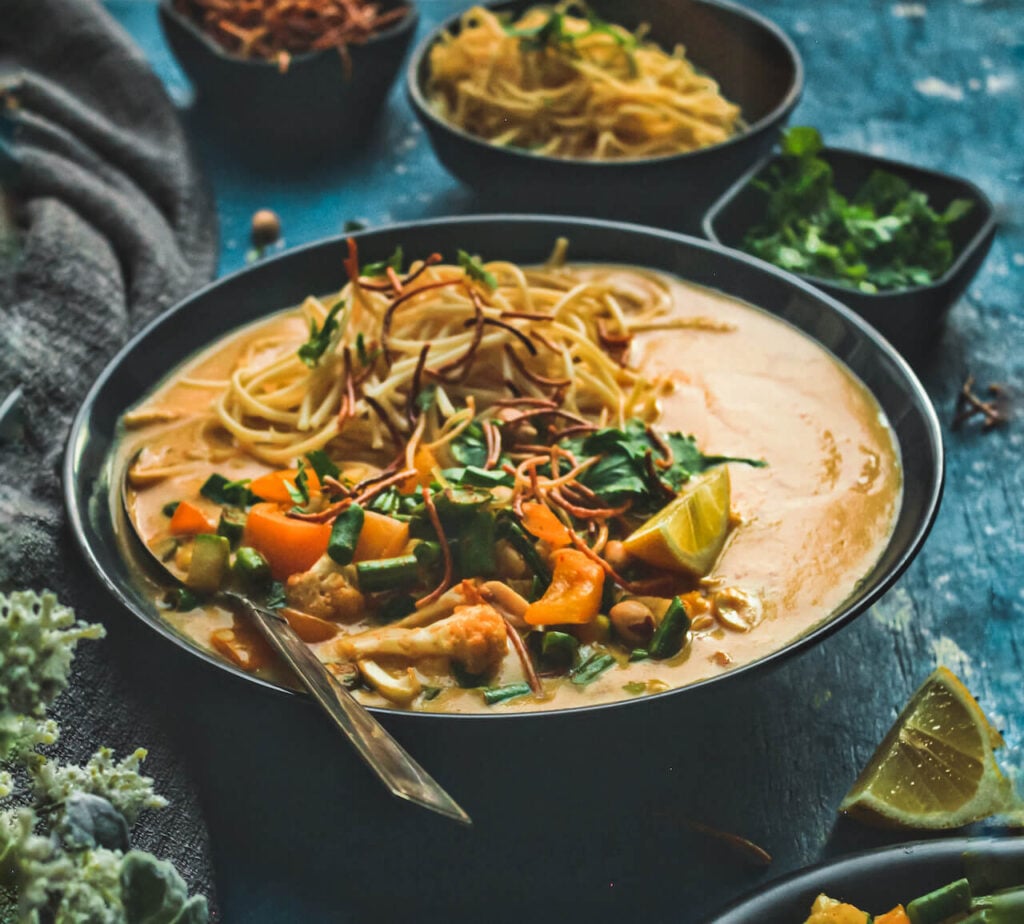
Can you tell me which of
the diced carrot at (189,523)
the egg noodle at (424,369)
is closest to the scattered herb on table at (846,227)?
the egg noodle at (424,369)

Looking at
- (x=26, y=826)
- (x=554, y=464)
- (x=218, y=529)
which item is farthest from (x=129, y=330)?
(x=26, y=826)

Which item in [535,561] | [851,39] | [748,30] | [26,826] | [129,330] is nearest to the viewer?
[26,826]

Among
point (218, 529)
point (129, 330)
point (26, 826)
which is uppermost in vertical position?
point (26, 826)

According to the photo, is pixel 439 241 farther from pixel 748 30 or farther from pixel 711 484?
pixel 748 30

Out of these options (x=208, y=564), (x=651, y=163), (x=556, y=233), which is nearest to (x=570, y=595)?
(x=208, y=564)

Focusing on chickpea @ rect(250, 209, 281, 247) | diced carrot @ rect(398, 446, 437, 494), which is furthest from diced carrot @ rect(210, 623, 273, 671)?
chickpea @ rect(250, 209, 281, 247)

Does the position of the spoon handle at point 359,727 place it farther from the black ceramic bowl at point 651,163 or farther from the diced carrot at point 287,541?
the black ceramic bowl at point 651,163
